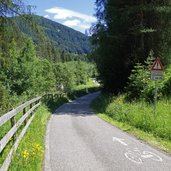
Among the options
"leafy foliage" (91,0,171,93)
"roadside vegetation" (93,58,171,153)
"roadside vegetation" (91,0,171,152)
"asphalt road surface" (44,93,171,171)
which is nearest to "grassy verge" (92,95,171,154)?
"roadside vegetation" (93,58,171,153)

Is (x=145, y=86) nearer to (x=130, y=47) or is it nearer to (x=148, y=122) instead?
(x=130, y=47)

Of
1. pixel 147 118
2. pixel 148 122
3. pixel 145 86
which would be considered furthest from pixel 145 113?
pixel 145 86

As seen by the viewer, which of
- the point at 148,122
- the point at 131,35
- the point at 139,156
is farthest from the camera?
the point at 131,35

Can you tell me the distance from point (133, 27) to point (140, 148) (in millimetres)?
19843

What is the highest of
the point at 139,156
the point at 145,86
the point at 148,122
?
the point at 145,86

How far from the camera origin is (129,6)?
30.0 metres

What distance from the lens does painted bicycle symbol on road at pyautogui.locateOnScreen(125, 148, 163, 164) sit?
978 cm

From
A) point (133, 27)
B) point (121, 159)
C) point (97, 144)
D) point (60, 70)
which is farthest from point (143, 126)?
point (60, 70)

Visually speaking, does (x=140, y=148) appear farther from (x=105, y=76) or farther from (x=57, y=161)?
(x=105, y=76)

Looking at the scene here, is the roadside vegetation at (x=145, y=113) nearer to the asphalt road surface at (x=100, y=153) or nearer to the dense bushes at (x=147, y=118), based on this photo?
the dense bushes at (x=147, y=118)

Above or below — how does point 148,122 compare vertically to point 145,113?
below

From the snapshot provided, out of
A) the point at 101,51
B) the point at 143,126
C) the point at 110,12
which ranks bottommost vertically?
the point at 143,126

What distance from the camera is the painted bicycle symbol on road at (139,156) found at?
978 cm

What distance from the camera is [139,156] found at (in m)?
10.3
